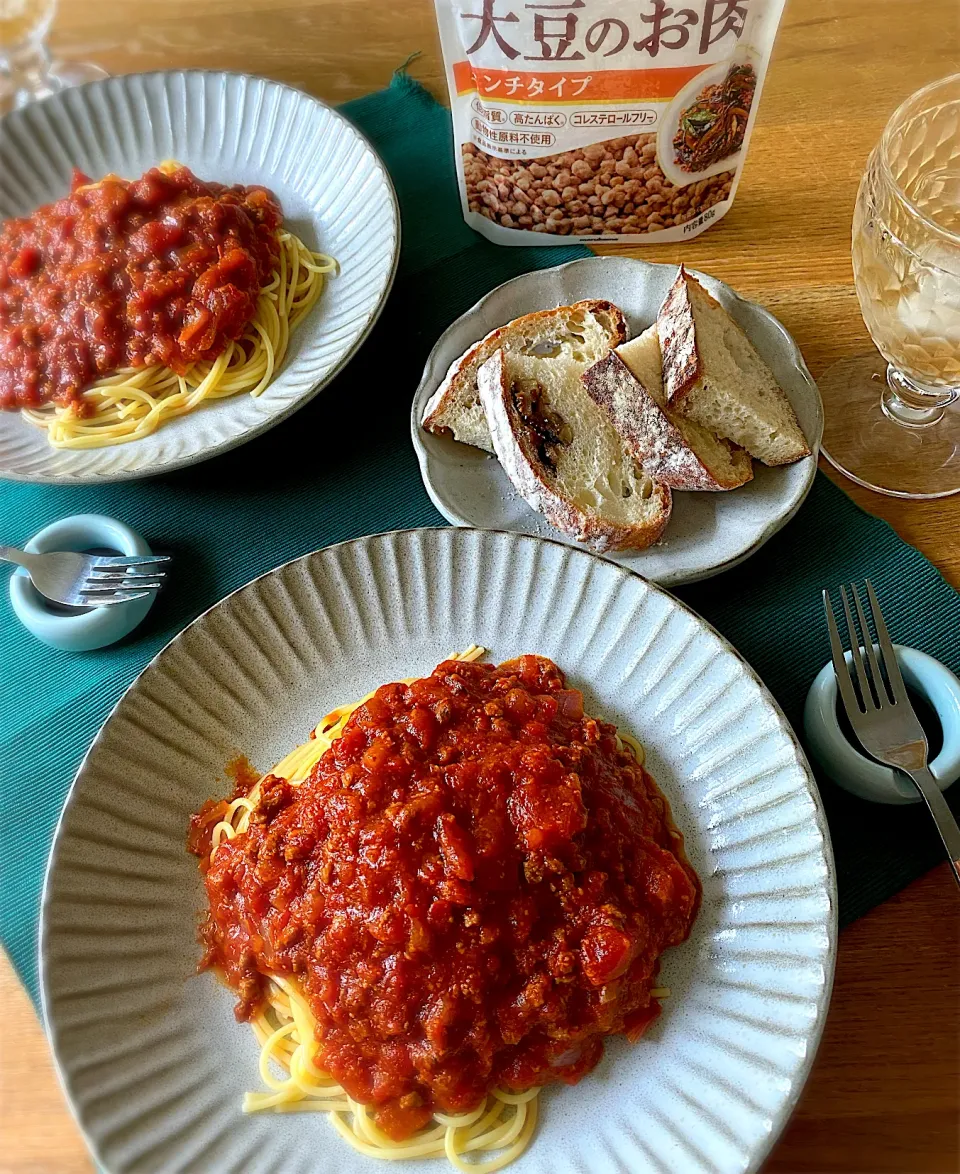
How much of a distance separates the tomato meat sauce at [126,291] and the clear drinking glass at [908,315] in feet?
6.64

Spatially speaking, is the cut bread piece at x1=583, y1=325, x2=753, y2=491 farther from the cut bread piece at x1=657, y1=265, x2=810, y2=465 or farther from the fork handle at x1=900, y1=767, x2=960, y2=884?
the fork handle at x1=900, y1=767, x2=960, y2=884

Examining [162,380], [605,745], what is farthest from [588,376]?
[162,380]

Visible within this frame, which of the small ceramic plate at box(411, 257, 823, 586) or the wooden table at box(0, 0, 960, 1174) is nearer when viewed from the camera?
the wooden table at box(0, 0, 960, 1174)

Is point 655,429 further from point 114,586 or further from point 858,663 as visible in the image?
point 114,586

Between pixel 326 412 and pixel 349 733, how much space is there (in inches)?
54.4

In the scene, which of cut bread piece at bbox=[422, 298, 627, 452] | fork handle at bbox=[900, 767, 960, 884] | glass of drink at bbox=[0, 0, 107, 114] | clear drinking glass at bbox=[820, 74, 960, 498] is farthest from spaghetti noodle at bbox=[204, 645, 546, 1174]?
glass of drink at bbox=[0, 0, 107, 114]

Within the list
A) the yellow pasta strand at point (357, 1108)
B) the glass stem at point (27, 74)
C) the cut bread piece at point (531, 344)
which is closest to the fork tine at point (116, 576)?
the cut bread piece at point (531, 344)

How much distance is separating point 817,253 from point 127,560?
8.49 feet

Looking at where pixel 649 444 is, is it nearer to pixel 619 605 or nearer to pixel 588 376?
pixel 588 376

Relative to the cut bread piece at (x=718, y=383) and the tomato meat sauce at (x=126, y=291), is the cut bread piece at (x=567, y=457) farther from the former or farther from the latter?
the tomato meat sauce at (x=126, y=291)

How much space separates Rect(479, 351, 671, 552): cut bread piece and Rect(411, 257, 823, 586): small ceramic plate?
0.08m

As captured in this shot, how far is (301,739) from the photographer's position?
7.98ft

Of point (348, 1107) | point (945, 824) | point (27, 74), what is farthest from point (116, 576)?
point (27, 74)

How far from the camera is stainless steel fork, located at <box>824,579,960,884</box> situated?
209 centimetres
